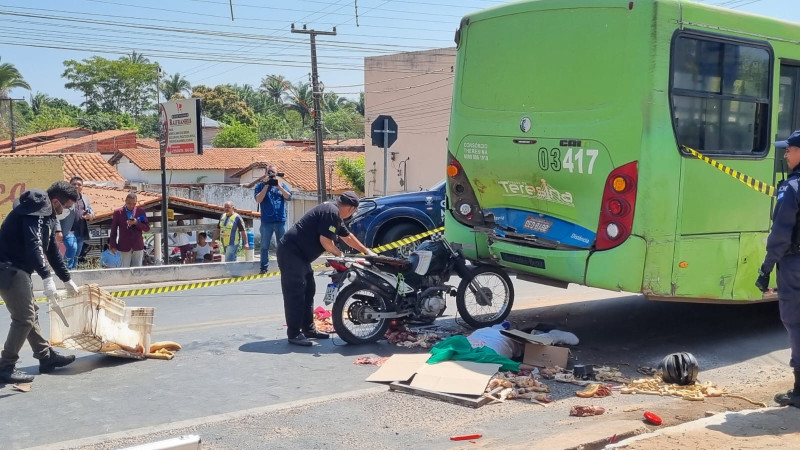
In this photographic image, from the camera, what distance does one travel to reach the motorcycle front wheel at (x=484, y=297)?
9.16m

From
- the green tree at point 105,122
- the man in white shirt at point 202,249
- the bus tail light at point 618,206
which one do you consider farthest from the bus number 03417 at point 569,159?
the green tree at point 105,122

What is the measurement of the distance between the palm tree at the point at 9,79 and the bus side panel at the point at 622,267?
228 feet

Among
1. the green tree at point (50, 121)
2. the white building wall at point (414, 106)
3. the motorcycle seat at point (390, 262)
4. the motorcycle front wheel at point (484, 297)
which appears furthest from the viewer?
the green tree at point (50, 121)

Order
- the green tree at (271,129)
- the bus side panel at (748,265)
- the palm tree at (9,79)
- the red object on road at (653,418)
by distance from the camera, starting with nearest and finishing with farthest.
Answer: the red object on road at (653,418) → the bus side panel at (748,265) → the palm tree at (9,79) → the green tree at (271,129)

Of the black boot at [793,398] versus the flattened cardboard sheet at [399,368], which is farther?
the flattened cardboard sheet at [399,368]

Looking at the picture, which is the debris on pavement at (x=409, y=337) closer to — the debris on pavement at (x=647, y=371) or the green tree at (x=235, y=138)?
the debris on pavement at (x=647, y=371)

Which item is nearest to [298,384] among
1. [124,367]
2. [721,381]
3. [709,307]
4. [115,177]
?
[124,367]

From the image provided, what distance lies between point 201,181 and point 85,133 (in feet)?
64.8

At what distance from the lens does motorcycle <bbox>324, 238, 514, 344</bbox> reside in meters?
8.43

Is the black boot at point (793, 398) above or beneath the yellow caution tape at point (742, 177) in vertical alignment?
beneath

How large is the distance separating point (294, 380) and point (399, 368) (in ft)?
3.10

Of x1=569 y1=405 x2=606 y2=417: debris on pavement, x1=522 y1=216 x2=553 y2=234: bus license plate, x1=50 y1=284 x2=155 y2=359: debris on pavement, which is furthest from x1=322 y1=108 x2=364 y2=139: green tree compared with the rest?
x1=569 y1=405 x2=606 y2=417: debris on pavement

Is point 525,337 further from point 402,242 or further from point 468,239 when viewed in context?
point 402,242

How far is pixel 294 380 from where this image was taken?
284 inches
